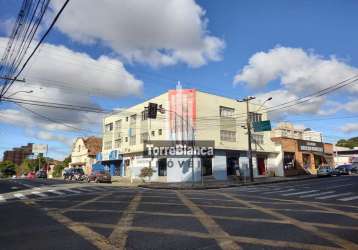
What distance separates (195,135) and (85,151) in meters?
32.6

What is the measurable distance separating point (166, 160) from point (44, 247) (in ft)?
105

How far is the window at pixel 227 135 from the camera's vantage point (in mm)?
40531

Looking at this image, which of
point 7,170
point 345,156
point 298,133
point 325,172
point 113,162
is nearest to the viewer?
point 325,172

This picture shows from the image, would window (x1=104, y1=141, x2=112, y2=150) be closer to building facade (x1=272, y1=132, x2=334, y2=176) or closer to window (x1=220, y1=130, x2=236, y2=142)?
window (x1=220, y1=130, x2=236, y2=142)

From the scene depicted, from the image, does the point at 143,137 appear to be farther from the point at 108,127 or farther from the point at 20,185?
the point at 20,185

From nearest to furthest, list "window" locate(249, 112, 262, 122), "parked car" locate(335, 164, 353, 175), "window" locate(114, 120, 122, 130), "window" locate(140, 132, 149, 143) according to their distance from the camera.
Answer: "window" locate(140, 132, 149, 143) < "window" locate(249, 112, 262, 122) < "parked car" locate(335, 164, 353, 175) < "window" locate(114, 120, 122, 130)

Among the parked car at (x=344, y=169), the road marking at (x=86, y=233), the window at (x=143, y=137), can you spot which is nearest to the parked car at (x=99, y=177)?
the window at (x=143, y=137)

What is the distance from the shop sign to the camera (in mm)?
50178

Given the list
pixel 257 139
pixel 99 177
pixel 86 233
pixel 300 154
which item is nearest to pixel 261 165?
pixel 257 139

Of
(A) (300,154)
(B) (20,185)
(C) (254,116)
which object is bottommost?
(B) (20,185)

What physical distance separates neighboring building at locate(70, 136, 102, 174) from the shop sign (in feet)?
116

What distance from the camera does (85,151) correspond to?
62969 mm

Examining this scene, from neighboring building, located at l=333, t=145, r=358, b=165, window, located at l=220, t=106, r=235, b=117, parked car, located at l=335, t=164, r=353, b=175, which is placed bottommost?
parked car, located at l=335, t=164, r=353, b=175

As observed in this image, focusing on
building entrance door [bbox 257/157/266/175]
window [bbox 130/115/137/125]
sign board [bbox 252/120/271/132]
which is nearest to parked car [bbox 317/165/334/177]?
building entrance door [bbox 257/157/266/175]
